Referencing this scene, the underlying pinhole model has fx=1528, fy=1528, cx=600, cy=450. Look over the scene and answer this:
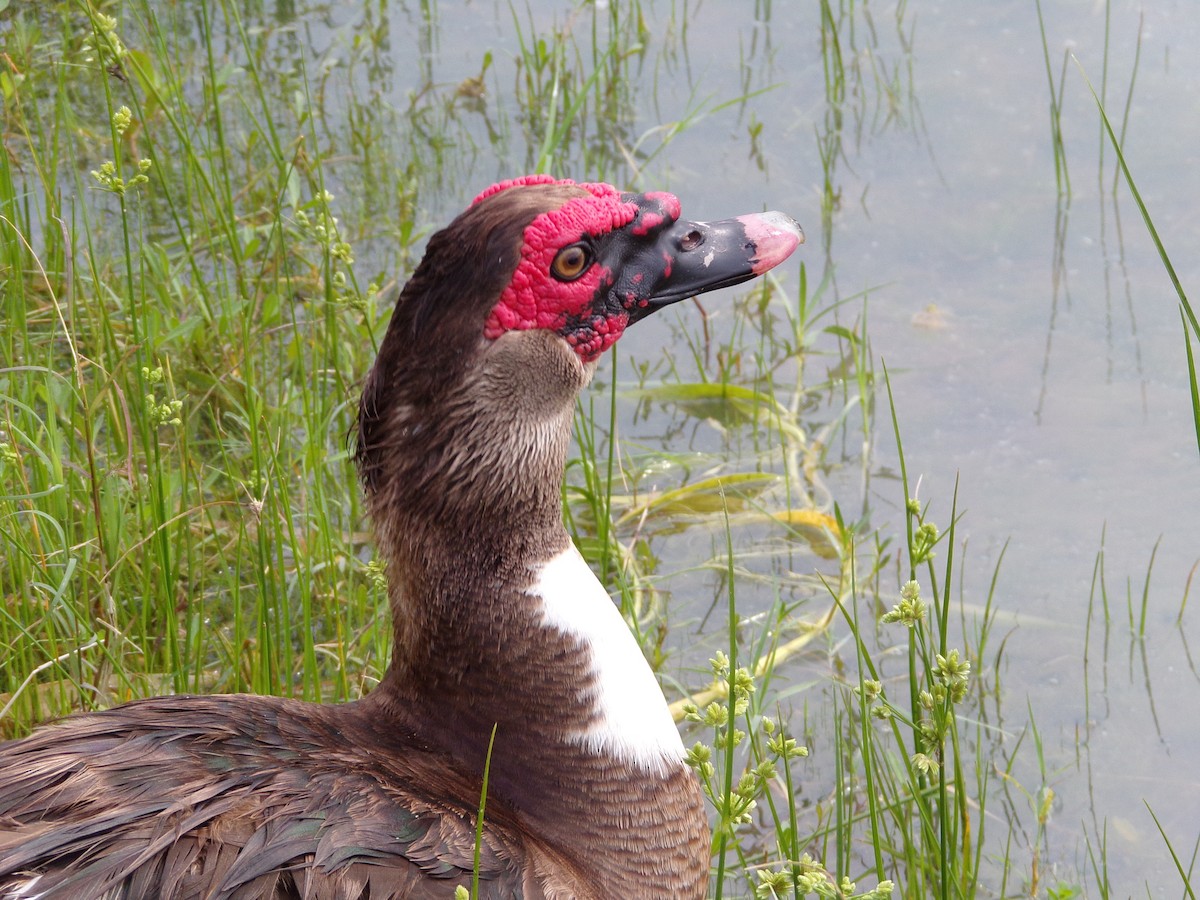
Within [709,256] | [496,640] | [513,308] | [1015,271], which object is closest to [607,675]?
[496,640]

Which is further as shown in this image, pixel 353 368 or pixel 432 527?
pixel 353 368

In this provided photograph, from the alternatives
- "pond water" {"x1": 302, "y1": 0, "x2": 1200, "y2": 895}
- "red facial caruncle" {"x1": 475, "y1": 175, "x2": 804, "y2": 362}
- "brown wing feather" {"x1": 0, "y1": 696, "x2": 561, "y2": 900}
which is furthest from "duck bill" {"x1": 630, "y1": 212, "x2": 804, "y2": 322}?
"pond water" {"x1": 302, "y1": 0, "x2": 1200, "y2": 895}

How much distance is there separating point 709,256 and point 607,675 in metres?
0.75

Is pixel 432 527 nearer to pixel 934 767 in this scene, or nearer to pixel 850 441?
pixel 934 767

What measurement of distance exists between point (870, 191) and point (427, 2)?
189 centimetres

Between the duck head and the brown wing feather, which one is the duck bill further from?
the brown wing feather

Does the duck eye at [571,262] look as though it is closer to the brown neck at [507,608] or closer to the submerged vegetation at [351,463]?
the brown neck at [507,608]

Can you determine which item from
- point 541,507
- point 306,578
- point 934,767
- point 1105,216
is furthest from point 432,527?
point 1105,216

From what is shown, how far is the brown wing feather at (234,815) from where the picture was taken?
2.07 metres

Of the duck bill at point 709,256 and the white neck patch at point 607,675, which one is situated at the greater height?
the duck bill at point 709,256

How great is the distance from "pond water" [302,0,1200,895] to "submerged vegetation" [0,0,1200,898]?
4 cm

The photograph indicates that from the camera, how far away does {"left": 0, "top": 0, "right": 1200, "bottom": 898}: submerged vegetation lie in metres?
2.99

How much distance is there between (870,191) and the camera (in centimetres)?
511

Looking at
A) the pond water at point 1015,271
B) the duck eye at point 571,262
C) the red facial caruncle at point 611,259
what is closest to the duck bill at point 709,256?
the red facial caruncle at point 611,259
